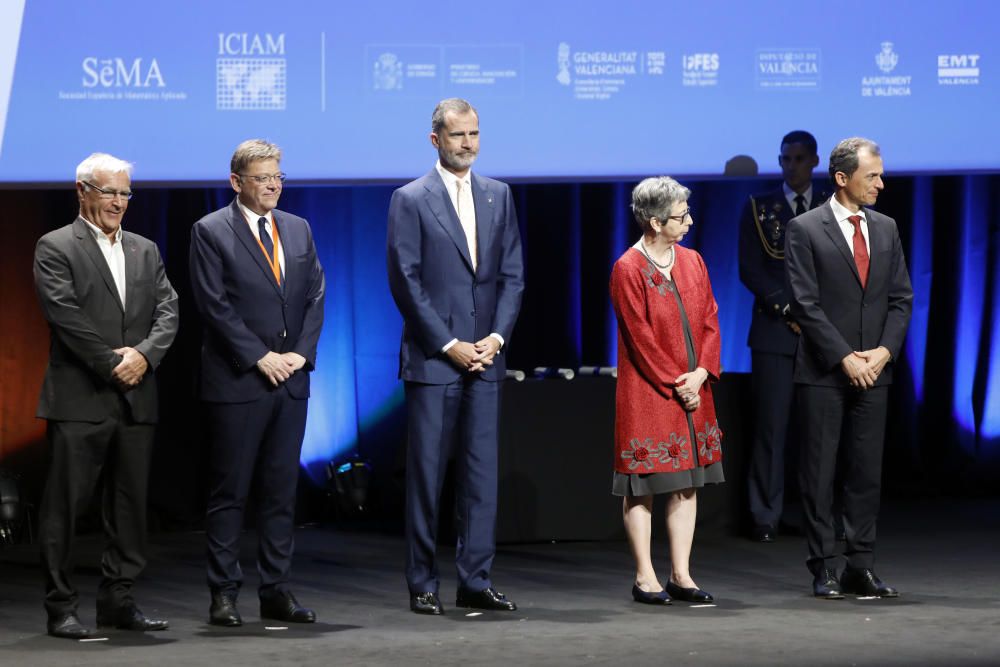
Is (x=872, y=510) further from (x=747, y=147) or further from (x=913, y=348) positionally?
(x=913, y=348)

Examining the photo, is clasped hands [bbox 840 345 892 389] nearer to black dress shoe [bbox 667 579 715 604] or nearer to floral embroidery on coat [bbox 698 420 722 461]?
floral embroidery on coat [bbox 698 420 722 461]

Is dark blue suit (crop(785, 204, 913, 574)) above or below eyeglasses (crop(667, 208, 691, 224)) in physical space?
below

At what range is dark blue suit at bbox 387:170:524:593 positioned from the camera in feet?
14.0

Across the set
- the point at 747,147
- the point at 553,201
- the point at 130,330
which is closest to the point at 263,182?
the point at 130,330

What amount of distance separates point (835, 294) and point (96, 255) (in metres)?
2.18

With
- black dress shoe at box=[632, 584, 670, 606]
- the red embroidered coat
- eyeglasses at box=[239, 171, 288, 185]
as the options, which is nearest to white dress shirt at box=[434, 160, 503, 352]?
the red embroidered coat

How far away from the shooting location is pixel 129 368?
3988mm

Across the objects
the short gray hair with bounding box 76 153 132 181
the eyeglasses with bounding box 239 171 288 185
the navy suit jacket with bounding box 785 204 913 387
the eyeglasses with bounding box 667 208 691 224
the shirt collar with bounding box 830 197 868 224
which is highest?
the short gray hair with bounding box 76 153 132 181

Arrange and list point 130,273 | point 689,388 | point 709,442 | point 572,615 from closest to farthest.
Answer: point 130,273, point 572,615, point 689,388, point 709,442

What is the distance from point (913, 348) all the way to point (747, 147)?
1.81 m

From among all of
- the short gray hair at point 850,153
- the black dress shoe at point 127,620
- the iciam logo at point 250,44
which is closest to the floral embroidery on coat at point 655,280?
the short gray hair at point 850,153

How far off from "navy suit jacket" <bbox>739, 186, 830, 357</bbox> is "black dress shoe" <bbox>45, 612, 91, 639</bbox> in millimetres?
2934

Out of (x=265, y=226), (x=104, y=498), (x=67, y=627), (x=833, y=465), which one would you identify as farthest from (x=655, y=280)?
(x=67, y=627)

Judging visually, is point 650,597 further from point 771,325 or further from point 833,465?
point 771,325
